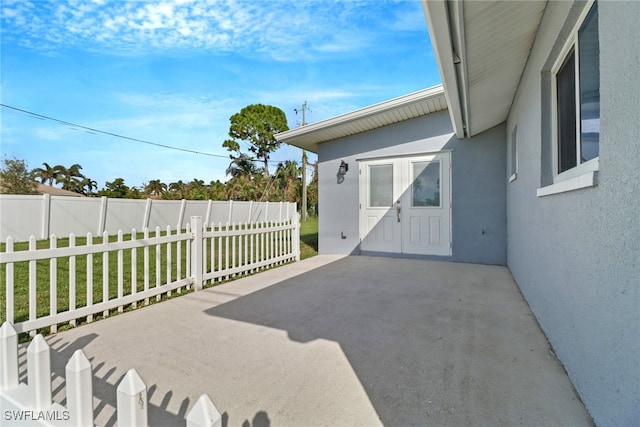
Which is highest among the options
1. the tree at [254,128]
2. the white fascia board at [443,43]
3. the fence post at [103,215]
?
the tree at [254,128]

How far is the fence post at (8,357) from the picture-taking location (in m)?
1.22

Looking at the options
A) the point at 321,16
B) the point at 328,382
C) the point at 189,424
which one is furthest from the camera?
the point at 321,16

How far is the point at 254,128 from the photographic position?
24016 mm

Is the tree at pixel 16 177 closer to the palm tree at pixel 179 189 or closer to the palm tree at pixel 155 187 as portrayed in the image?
the palm tree at pixel 179 189

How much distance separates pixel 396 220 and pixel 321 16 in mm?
4545

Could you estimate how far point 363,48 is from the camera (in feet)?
23.6

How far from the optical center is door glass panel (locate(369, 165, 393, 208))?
297 inches

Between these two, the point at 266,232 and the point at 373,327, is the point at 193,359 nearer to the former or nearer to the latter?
the point at 373,327

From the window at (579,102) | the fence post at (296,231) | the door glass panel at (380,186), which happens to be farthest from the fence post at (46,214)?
the window at (579,102)

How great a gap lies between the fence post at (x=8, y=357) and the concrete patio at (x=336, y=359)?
2.01 feet

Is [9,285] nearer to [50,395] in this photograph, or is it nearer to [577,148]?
[50,395]

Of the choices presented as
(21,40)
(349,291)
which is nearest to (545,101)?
(349,291)

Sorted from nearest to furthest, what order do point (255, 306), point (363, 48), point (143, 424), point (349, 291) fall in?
point (143, 424) → point (255, 306) → point (349, 291) → point (363, 48)

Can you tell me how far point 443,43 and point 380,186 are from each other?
17.0ft
